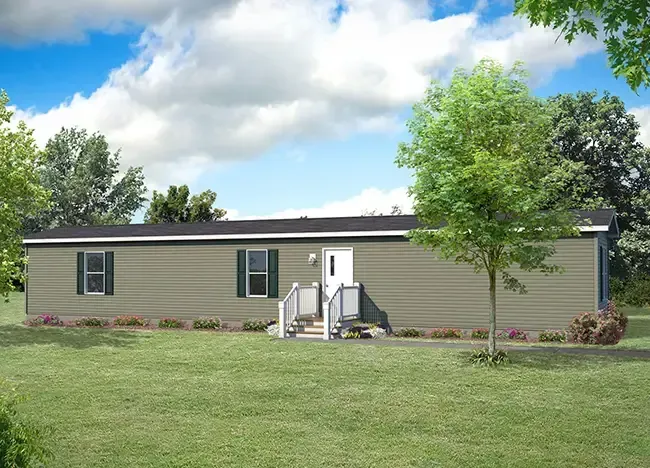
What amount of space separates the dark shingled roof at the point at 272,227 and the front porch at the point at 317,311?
6.11ft

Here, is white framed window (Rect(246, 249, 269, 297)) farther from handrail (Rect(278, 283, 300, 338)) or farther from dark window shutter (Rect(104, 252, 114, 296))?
dark window shutter (Rect(104, 252, 114, 296))

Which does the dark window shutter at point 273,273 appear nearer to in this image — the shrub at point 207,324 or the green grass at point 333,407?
the shrub at point 207,324

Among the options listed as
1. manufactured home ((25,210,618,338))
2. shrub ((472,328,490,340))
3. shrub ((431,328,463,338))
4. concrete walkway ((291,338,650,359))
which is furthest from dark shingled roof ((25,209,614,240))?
concrete walkway ((291,338,650,359))

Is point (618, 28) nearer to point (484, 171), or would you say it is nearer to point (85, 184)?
point (484, 171)

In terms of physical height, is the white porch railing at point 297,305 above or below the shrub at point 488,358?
above

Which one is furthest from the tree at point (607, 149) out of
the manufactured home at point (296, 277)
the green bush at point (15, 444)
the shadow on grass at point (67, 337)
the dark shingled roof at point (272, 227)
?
the green bush at point (15, 444)

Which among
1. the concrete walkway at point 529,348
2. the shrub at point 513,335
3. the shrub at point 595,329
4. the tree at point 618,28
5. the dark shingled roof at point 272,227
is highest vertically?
the tree at point 618,28

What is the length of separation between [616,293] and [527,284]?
664 inches

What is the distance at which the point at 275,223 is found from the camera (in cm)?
2405

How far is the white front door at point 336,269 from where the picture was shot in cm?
2220

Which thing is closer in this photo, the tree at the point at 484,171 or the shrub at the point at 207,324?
the tree at the point at 484,171

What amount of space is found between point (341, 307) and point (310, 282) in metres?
2.21

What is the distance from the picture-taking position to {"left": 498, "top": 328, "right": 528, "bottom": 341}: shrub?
19.6 meters

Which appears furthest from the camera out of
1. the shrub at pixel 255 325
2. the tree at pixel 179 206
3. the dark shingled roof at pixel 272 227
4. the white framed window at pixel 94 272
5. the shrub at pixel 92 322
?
the tree at pixel 179 206
